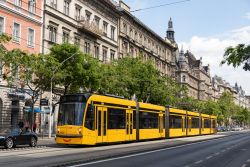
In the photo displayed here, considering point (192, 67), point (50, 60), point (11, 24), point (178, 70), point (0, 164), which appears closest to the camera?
point (0, 164)

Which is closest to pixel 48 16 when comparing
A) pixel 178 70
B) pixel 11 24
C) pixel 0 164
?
pixel 11 24

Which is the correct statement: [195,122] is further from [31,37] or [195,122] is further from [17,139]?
[17,139]

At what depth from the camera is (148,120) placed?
112 feet

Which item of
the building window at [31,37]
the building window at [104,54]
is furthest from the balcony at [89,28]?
the building window at [31,37]

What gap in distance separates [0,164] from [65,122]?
33.5 feet

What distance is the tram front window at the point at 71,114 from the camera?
80.1 feet

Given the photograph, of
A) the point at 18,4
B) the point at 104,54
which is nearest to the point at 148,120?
the point at 18,4

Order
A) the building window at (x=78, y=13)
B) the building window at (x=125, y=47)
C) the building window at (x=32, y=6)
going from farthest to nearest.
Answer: the building window at (x=125, y=47) < the building window at (x=78, y=13) < the building window at (x=32, y=6)

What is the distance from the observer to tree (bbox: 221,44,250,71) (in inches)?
528

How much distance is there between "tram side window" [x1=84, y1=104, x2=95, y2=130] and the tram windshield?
336 millimetres

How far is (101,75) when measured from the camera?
134 ft

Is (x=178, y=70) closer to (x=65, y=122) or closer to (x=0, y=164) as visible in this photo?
(x=65, y=122)

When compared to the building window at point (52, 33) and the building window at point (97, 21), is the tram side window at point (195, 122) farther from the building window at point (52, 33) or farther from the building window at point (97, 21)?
the building window at point (97, 21)

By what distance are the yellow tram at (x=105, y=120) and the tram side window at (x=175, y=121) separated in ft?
6.28
